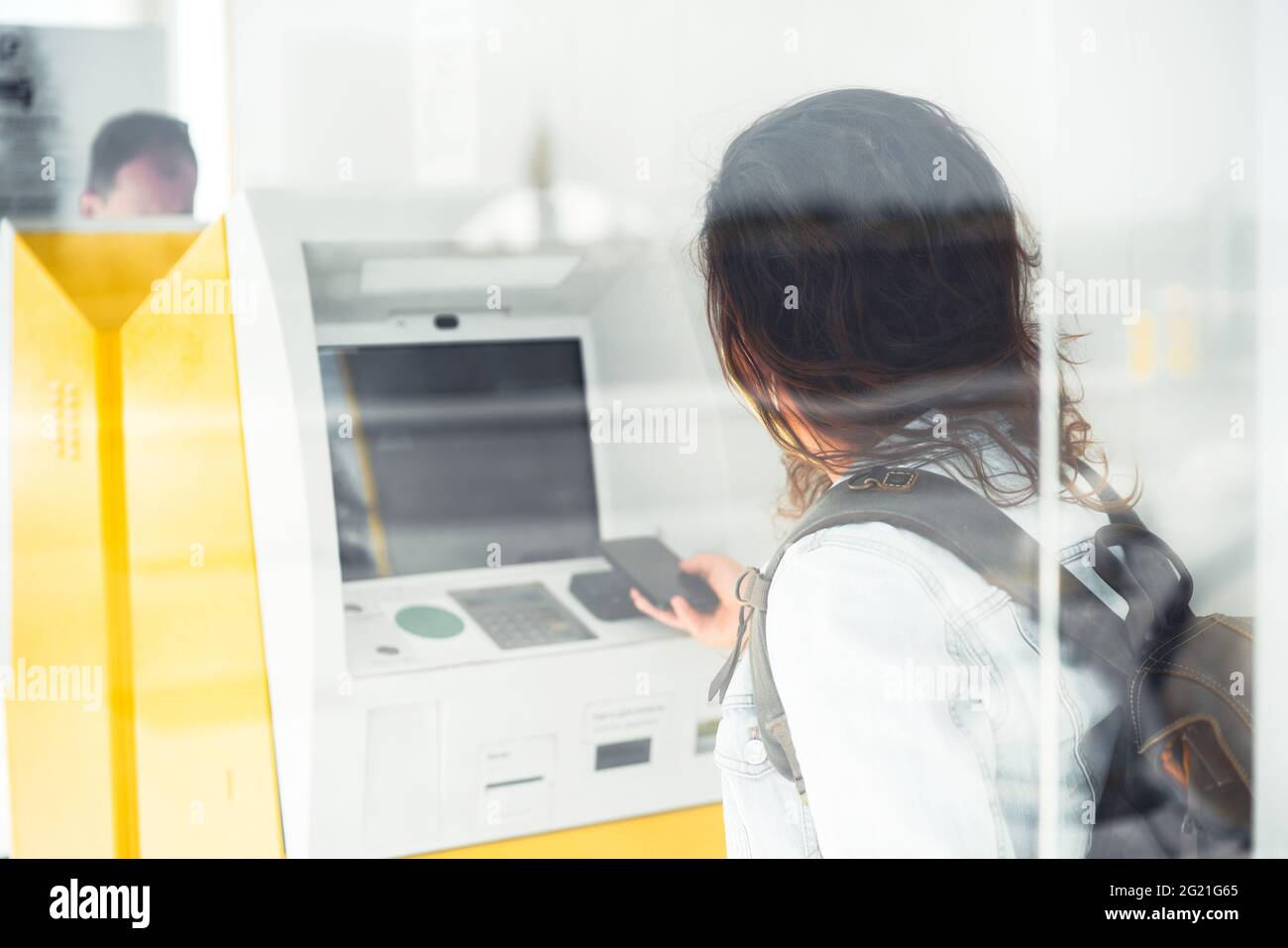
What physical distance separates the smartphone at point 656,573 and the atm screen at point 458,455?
0.07 metres

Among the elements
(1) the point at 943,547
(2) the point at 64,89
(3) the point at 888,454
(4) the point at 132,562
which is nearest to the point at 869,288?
(3) the point at 888,454

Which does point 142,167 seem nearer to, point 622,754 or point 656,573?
point 656,573

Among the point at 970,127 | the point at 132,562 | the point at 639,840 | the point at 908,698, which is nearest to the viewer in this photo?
the point at 908,698

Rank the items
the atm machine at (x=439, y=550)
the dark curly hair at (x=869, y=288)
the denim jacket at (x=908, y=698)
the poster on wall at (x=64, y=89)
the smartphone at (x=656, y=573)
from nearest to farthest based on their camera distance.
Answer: the denim jacket at (x=908, y=698) < the dark curly hair at (x=869, y=288) < the atm machine at (x=439, y=550) < the poster on wall at (x=64, y=89) < the smartphone at (x=656, y=573)

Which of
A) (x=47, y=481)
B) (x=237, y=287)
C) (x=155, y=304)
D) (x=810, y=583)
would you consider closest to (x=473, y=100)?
(x=237, y=287)

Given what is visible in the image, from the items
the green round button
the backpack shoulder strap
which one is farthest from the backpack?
the green round button

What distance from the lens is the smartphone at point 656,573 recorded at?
1684 millimetres

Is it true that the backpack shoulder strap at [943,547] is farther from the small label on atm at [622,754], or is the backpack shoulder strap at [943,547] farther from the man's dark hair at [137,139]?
the man's dark hair at [137,139]

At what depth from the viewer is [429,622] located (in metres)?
1.62

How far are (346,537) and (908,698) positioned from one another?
37.7 inches

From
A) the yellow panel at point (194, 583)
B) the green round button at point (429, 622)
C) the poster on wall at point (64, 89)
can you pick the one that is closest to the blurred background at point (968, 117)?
the poster on wall at point (64, 89)

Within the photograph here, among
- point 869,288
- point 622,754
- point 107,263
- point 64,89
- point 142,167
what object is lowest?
point 622,754
